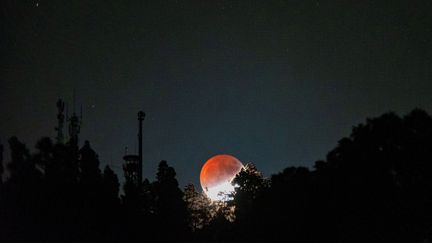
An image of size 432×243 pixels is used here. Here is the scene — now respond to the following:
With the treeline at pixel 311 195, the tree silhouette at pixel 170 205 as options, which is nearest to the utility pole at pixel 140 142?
the tree silhouette at pixel 170 205

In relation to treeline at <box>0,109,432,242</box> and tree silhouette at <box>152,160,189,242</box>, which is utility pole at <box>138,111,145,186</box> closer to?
tree silhouette at <box>152,160,189,242</box>

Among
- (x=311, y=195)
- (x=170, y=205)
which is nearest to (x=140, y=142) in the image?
(x=170, y=205)

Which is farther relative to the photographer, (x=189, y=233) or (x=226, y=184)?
(x=226, y=184)

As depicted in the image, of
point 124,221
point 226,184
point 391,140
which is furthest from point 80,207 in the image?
point 226,184

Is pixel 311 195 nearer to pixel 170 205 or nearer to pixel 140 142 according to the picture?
pixel 170 205

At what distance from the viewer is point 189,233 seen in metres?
26.5

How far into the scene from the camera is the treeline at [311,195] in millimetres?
15906

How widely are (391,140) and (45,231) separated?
1061 cm

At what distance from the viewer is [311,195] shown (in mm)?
18906

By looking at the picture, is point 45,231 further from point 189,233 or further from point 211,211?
point 211,211

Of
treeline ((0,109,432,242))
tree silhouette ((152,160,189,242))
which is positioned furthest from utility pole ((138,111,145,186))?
treeline ((0,109,432,242))

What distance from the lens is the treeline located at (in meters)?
15.9

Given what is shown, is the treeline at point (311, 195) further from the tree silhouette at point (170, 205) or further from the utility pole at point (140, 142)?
the utility pole at point (140, 142)

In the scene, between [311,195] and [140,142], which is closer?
[311,195]
